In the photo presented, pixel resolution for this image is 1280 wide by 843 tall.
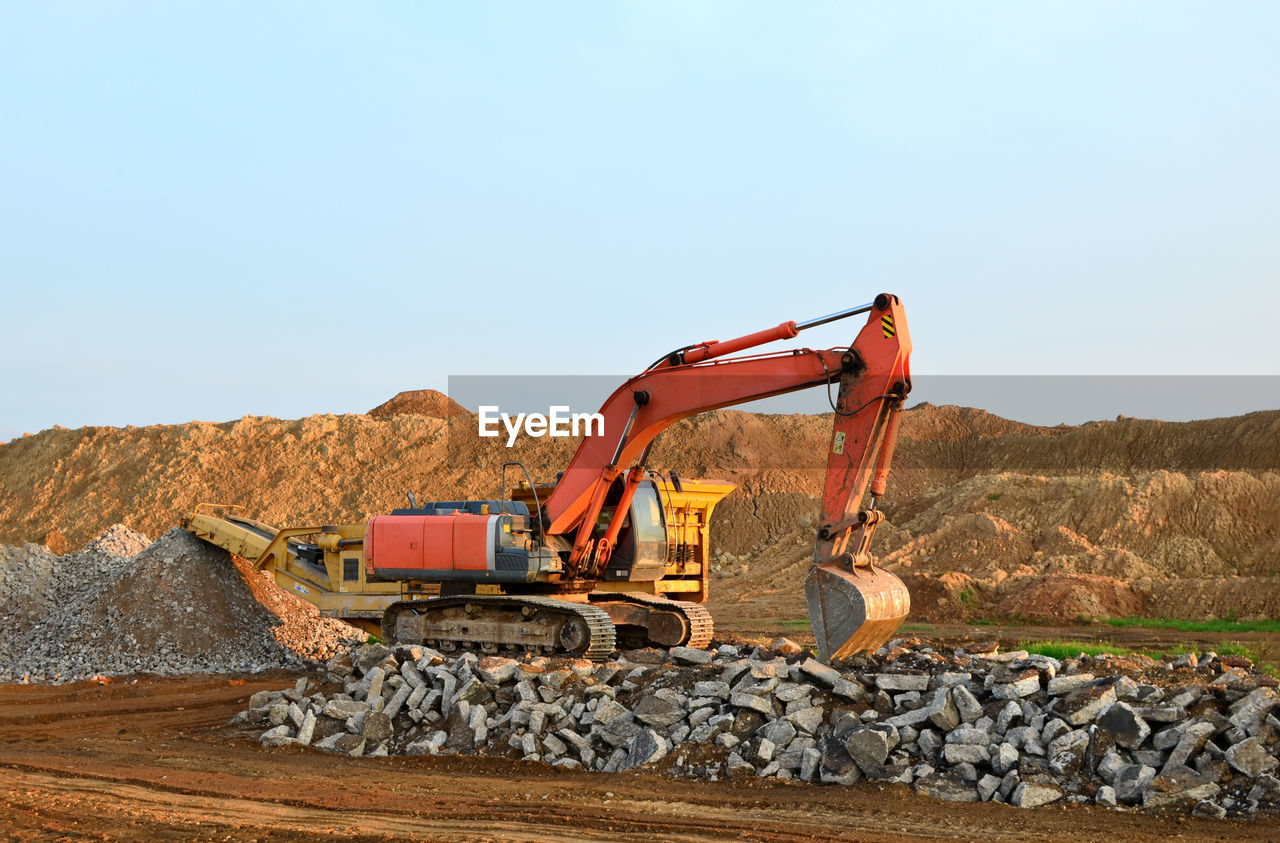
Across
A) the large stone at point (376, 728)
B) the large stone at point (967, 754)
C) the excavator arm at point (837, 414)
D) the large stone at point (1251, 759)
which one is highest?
the excavator arm at point (837, 414)

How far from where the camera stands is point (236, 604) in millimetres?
15789

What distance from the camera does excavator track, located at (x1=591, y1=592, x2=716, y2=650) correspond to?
12414mm

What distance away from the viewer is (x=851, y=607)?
8.73m

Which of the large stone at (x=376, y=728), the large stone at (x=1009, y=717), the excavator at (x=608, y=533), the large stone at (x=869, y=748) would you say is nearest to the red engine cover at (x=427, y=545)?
the excavator at (x=608, y=533)

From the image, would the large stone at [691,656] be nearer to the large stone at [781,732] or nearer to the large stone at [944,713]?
the large stone at [781,732]

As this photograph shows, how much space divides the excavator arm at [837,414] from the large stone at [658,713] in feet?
4.46

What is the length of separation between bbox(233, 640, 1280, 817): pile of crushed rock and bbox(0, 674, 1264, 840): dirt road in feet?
0.80

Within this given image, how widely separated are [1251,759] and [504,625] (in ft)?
24.2

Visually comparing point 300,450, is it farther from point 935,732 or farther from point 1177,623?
point 935,732

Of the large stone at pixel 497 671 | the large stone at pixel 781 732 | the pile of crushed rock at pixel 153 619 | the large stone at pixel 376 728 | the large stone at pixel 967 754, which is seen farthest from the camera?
the pile of crushed rock at pixel 153 619

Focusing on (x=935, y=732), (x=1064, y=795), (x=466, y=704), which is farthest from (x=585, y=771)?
(x=1064, y=795)

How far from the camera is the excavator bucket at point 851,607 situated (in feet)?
28.6

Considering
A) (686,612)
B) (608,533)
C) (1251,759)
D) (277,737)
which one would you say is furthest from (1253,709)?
(277,737)

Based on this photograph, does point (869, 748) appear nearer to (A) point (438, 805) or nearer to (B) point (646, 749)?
(B) point (646, 749)
